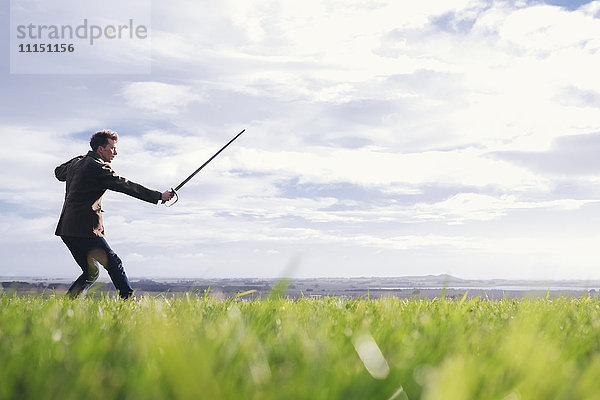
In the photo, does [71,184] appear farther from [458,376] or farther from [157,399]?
[458,376]

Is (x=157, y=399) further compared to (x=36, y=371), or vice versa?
(x=36, y=371)

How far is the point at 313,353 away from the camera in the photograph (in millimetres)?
2207

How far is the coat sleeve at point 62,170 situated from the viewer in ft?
32.2

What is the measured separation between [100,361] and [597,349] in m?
3.18

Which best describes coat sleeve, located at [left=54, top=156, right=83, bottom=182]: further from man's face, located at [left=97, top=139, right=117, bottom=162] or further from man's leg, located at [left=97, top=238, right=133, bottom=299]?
man's leg, located at [left=97, top=238, right=133, bottom=299]

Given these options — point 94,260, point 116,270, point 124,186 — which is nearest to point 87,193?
point 124,186

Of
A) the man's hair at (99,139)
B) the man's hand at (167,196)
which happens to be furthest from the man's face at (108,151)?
the man's hand at (167,196)

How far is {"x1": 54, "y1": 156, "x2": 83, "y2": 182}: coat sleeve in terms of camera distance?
982 centimetres

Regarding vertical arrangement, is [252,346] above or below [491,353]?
above

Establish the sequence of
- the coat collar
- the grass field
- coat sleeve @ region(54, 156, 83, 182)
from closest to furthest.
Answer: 1. the grass field
2. the coat collar
3. coat sleeve @ region(54, 156, 83, 182)

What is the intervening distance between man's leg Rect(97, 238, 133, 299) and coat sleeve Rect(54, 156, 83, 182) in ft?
4.93

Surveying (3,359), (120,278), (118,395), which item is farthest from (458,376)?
(120,278)

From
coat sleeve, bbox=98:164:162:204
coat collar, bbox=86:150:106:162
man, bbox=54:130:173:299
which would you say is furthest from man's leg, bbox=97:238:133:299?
coat collar, bbox=86:150:106:162

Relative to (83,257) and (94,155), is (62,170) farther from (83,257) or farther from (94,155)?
(83,257)
